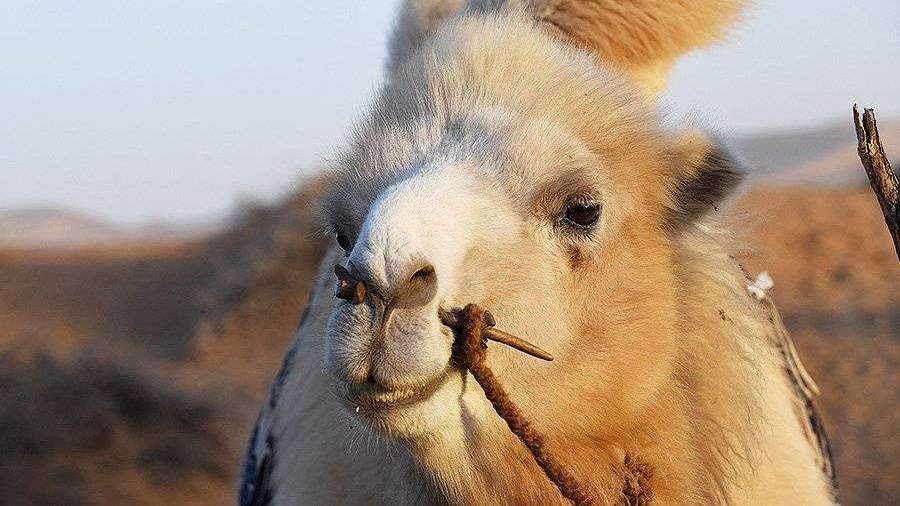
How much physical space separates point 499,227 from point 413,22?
1.88m

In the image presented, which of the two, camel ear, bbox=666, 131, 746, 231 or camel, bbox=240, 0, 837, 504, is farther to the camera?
camel ear, bbox=666, 131, 746, 231

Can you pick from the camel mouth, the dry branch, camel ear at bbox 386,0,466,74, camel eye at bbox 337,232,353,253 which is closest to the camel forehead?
camel eye at bbox 337,232,353,253

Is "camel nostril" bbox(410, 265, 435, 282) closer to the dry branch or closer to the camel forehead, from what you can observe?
the camel forehead

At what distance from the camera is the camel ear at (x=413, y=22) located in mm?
4438

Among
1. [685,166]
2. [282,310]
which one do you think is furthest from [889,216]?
[282,310]

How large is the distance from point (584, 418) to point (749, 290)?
0.93 m

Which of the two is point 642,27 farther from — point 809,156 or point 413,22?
point 809,156

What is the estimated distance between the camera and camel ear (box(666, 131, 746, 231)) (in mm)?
3361

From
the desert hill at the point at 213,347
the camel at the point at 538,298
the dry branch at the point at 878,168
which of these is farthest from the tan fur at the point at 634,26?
the dry branch at the point at 878,168

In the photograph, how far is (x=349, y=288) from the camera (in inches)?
100.0

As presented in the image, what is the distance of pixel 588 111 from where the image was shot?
3240 mm

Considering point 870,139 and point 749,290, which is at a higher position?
point 870,139

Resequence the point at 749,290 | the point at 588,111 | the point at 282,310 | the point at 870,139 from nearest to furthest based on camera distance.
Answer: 1. the point at 870,139
2. the point at 588,111
3. the point at 749,290
4. the point at 282,310

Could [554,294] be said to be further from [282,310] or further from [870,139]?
[282,310]
